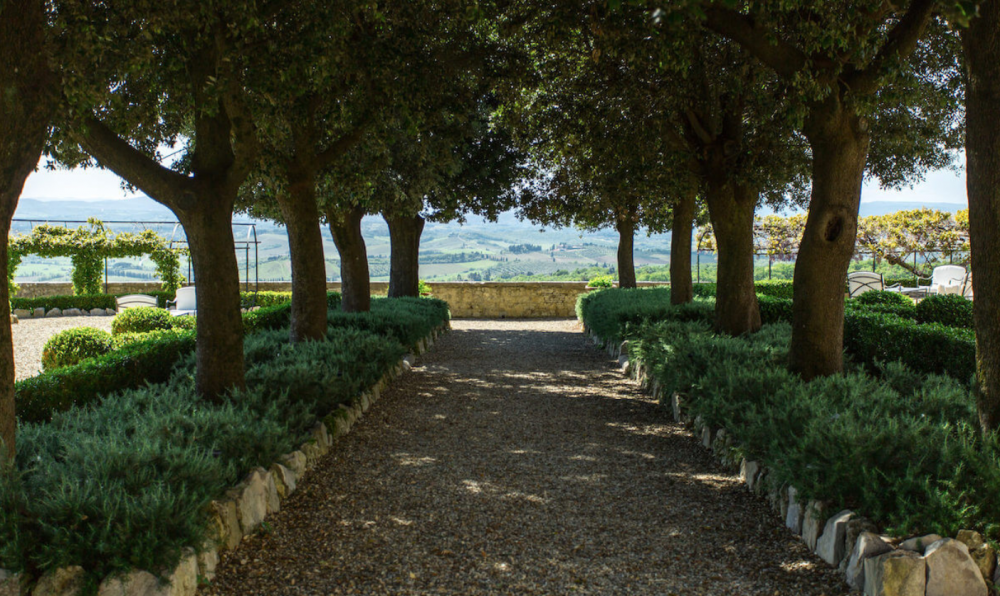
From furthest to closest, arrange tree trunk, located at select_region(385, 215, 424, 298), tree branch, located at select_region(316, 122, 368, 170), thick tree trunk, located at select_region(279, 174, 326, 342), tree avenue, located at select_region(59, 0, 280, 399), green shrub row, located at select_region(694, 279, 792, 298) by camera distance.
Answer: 1. green shrub row, located at select_region(694, 279, 792, 298)
2. tree trunk, located at select_region(385, 215, 424, 298)
3. thick tree trunk, located at select_region(279, 174, 326, 342)
4. tree branch, located at select_region(316, 122, 368, 170)
5. tree avenue, located at select_region(59, 0, 280, 399)

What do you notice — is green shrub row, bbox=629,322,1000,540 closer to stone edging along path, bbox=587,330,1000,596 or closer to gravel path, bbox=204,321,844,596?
stone edging along path, bbox=587,330,1000,596

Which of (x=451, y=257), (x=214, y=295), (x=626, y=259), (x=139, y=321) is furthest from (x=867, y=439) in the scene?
(x=451, y=257)

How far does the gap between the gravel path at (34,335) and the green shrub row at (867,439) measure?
8.40 m

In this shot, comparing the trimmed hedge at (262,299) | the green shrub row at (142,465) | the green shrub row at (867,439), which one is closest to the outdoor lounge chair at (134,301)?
the trimmed hedge at (262,299)

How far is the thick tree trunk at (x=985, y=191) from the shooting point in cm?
359

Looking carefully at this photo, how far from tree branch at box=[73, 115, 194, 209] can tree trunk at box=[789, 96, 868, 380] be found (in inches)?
207

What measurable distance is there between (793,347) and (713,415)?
1.16m

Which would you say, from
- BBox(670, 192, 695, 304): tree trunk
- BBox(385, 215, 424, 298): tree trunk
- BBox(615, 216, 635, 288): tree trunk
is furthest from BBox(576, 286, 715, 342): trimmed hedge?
BBox(385, 215, 424, 298): tree trunk

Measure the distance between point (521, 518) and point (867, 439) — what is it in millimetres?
2052

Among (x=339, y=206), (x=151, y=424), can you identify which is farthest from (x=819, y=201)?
(x=339, y=206)

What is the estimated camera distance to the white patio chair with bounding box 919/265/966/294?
16844 millimetres

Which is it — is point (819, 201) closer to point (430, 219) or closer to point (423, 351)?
point (423, 351)

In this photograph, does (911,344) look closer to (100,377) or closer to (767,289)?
(100,377)

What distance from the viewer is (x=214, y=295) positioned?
204 inches
